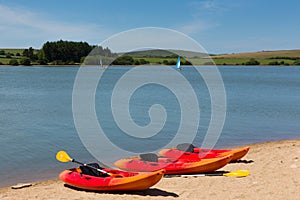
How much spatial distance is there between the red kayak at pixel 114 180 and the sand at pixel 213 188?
153mm

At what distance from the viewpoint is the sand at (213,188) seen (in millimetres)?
7953

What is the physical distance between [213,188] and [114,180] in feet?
7.54

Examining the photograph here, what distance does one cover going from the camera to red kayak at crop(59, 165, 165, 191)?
807 centimetres

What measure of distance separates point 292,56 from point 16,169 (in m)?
130

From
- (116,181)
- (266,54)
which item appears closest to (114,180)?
(116,181)

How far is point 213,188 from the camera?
857cm

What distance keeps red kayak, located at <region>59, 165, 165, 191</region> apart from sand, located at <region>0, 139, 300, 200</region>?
0.15 m

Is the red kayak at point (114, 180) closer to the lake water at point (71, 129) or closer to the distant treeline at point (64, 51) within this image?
the lake water at point (71, 129)

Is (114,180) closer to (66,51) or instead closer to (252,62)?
(66,51)

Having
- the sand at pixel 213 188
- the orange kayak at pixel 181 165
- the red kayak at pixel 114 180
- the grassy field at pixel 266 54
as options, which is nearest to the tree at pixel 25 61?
the grassy field at pixel 266 54

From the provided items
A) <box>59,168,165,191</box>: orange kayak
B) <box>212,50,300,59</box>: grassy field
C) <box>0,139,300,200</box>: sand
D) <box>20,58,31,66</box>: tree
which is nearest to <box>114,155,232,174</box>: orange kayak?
<box>0,139,300,200</box>: sand

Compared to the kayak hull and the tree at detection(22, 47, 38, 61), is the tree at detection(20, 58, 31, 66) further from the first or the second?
the kayak hull

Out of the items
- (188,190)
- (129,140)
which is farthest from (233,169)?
(129,140)

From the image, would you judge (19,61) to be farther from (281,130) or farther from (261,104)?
(281,130)
